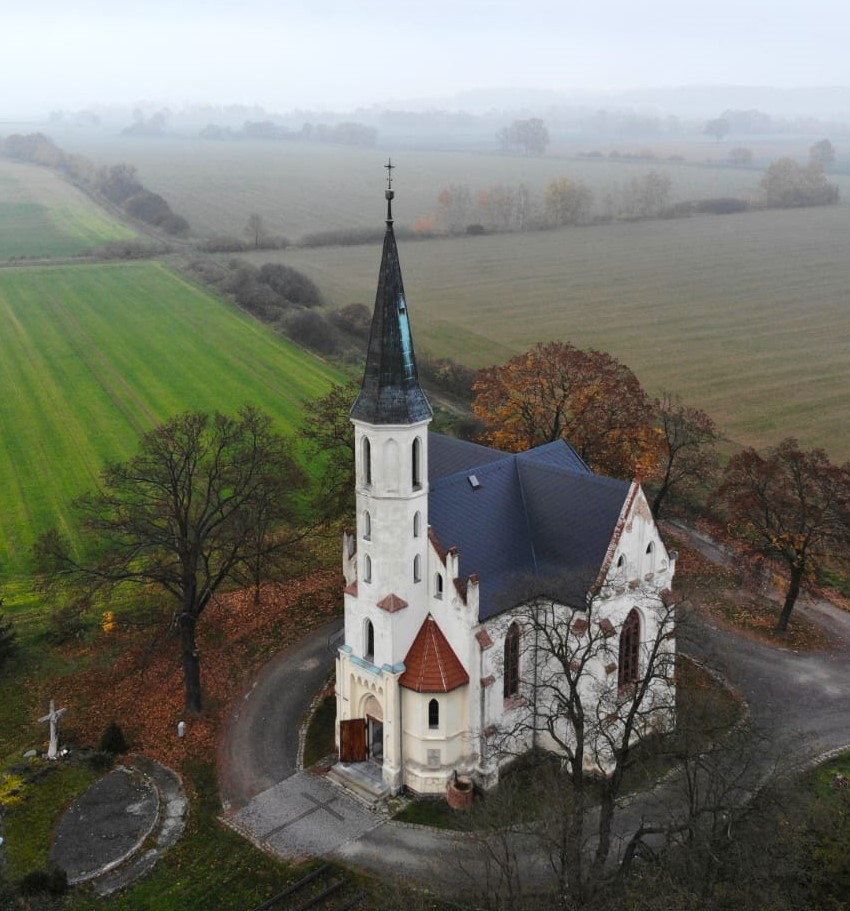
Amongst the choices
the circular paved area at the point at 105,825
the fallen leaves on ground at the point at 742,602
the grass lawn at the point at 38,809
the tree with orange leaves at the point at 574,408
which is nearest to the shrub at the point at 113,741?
the grass lawn at the point at 38,809

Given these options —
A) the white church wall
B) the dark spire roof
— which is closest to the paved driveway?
the white church wall

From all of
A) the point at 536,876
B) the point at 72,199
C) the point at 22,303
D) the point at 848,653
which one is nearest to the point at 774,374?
the point at 848,653

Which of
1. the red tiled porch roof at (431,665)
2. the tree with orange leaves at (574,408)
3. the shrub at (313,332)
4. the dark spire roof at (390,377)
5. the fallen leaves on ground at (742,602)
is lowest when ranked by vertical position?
the fallen leaves on ground at (742,602)

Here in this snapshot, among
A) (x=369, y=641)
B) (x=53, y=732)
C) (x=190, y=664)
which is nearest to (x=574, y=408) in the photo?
(x=369, y=641)

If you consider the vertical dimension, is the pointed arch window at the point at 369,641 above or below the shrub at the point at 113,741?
above

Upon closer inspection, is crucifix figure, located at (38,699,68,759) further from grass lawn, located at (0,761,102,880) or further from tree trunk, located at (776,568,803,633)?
tree trunk, located at (776,568,803,633)

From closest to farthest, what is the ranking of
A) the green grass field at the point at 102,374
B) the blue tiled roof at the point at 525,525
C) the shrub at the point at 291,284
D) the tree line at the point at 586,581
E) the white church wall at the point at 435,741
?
the tree line at the point at 586,581, the white church wall at the point at 435,741, the blue tiled roof at the point at 525,525, the green grass field at the point at 102,374, the shrub at the point at 291,284

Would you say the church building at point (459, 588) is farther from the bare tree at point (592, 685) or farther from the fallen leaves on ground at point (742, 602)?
the fallen leaves on ground at point (742, 602)

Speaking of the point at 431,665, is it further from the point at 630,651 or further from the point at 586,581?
the point at 630,651
